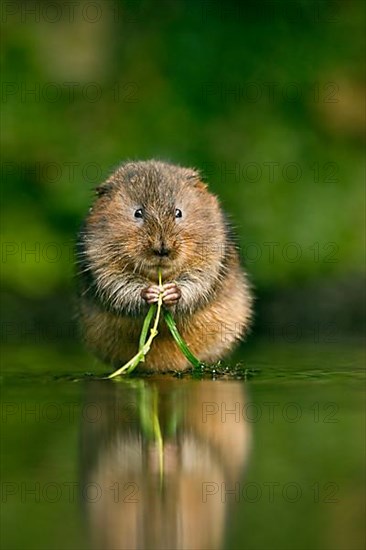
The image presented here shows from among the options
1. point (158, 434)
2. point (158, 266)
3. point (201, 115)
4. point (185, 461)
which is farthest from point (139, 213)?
point (201, 115)

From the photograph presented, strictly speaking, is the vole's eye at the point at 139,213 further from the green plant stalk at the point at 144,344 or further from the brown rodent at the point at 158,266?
the green plant stalk at the point at 144,344

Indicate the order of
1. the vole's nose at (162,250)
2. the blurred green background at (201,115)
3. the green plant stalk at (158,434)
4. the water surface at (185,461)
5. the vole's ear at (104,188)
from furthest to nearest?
the blurred green background at (201,115) < the vole's ear at (104,188) < the vole's nose at (162,250) < the green plant stalk at (158,434) < the water surface at (185,461)

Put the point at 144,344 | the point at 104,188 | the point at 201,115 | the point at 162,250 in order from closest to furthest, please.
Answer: the point at 162,250, the point at 144,344, the point at 104,188, the point at 201,115

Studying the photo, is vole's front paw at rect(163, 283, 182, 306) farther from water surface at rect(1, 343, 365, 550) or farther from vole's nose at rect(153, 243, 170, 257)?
water surface at rect(1, 343, 365, 550)

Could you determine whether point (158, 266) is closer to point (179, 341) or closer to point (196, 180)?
point (179, 341)

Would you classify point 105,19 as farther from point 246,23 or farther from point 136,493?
point 136,493

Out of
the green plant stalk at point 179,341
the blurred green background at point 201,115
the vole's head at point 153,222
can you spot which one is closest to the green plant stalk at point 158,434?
the green plant stalk at point 179,341
